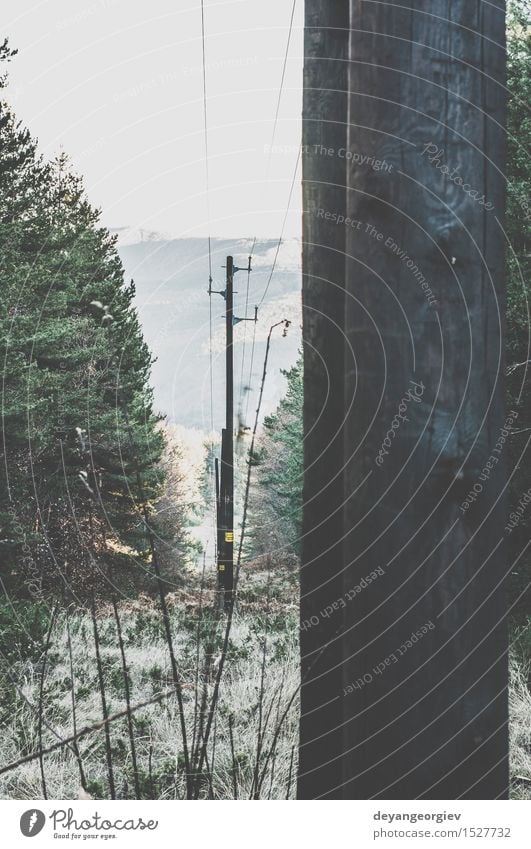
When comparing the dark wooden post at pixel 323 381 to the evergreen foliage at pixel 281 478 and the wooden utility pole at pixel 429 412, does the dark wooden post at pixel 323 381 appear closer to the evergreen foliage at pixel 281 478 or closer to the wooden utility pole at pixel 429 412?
the wooden utility pole at pixel 429 412

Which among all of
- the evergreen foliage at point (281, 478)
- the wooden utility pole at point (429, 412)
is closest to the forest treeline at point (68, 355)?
the evergreen foliage at point (281, 478)

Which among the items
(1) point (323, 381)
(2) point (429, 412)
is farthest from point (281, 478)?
(2) point (429, 412)

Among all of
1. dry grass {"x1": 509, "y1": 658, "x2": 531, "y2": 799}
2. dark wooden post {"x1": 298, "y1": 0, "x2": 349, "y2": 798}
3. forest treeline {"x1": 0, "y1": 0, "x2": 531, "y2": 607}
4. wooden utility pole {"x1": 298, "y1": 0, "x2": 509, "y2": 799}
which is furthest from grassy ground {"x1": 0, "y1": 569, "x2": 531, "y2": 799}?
forest treeline {"x1": 0, "y1": 0, "x2": 531, "y2": 607}

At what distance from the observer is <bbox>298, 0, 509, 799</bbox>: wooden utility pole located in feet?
3.92

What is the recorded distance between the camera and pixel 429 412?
3.96 feet

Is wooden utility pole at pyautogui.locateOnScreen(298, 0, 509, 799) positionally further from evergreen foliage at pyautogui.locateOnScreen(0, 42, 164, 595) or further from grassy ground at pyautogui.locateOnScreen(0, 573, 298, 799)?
evergreen foliage at pyautogui.locateOnScreen(0, 42, 164, 595)

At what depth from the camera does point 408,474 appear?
1.21 metres

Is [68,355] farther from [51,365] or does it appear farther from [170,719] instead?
[170,719]
